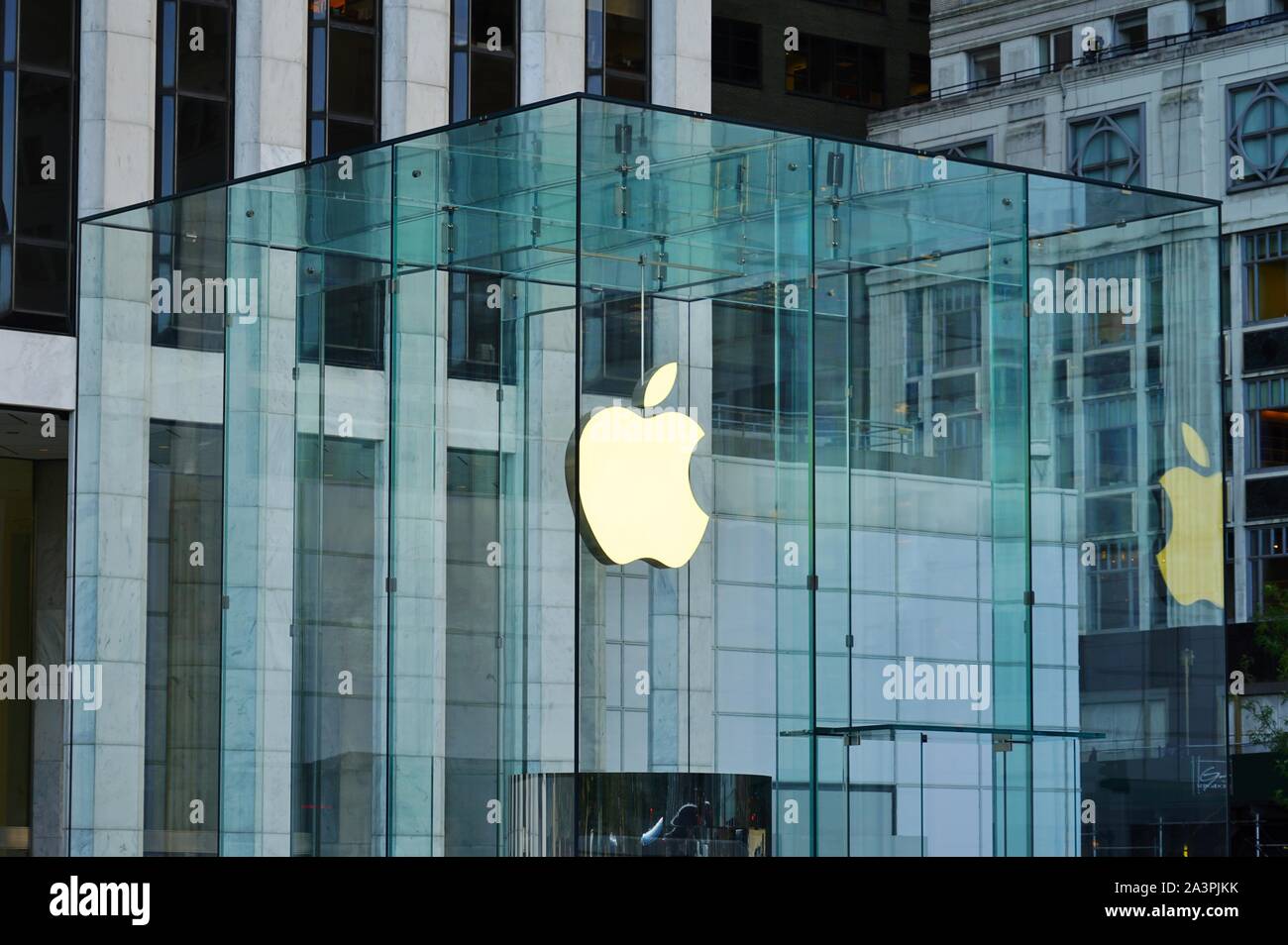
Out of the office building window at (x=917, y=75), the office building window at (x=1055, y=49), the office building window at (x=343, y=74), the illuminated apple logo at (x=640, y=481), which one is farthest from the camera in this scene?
the office building window at (x=917, y=75)

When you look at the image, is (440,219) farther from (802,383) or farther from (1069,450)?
(1069,450)

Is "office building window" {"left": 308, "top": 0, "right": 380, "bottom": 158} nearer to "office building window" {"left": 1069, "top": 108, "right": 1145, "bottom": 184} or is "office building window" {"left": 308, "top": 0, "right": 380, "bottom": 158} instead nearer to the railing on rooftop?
"office building window" {"left": 1069, "top": 108, "right": 1145, "bottom": 184}

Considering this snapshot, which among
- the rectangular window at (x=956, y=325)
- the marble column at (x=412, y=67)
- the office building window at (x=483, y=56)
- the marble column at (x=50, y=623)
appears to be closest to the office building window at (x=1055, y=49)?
the office building window at (x=483, y=56)

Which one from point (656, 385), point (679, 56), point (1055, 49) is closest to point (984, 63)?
point (1055, 49)

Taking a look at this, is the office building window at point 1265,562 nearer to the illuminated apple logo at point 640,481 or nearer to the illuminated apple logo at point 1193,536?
the illuminated apple logo at point 1193,536

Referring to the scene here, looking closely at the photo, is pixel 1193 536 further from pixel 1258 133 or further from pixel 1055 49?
pixel 1055 49

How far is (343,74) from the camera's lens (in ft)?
108

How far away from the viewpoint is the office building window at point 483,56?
110 ft

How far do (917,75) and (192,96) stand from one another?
50501 mm

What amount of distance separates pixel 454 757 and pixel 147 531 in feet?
16.3

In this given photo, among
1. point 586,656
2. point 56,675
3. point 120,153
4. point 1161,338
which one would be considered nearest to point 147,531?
point 586,656

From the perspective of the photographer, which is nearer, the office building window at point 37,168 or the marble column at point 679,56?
the office building window at point 37,168

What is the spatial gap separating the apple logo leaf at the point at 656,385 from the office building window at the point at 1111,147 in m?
51.7

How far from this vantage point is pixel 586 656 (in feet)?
48.3
